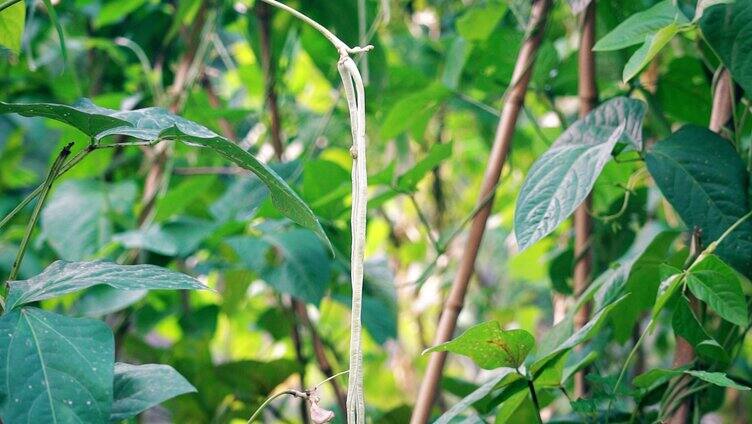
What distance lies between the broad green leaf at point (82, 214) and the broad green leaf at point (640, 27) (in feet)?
2.28

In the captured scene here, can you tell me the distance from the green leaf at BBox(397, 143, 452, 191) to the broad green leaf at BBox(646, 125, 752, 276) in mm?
230

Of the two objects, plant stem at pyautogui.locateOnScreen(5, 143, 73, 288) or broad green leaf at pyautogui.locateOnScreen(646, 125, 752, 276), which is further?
broad green leaf at pyautogui.locateOnScreen(646, 125, 752, 276)

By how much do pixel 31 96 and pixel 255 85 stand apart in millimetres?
409

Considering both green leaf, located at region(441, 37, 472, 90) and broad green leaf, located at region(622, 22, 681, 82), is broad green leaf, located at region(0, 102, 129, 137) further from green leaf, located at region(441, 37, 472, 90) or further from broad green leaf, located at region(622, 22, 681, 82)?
green leaf, located at region(441, 37, 472, 90)

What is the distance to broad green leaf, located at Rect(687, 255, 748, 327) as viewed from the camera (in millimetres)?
545

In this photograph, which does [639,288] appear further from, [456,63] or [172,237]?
[172,237]

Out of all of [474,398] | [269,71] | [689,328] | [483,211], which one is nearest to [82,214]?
[269,71]

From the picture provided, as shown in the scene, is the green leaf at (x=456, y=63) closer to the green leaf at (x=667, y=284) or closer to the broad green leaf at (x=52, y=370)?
the green leaf at (x=667, y=284)

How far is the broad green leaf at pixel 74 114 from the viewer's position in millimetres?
471

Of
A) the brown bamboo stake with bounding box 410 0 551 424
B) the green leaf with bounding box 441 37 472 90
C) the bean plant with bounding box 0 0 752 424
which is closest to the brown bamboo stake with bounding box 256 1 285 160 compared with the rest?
the bean plant with bounding box 0 0 752 424

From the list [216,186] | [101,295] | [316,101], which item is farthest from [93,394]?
[316,101]

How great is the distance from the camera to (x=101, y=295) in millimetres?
999

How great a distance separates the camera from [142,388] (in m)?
0.52

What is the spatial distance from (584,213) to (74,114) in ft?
1.81
